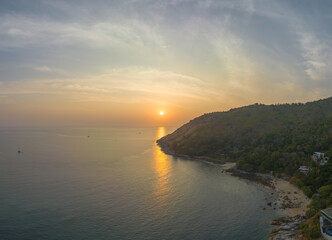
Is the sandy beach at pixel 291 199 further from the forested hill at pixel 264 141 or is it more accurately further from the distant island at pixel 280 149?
the forested hill at pixel 264 141

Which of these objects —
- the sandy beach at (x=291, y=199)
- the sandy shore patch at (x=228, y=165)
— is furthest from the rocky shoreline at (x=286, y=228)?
the sandy shore patch at (x=228, y=165)

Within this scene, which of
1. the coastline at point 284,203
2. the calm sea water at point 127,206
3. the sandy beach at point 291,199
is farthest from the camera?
the sandy beach at point 291,199

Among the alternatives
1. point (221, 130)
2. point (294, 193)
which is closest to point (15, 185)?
point (294, 193)

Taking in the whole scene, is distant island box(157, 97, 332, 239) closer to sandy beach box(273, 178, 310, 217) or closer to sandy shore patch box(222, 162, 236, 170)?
sandy beach box(273, 178, 310, 217)

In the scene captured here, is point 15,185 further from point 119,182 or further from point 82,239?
point 82,239

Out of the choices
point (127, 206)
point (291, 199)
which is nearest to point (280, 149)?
point (291, 199)

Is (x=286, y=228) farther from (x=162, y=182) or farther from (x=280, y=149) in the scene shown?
(x=280, y=149)
